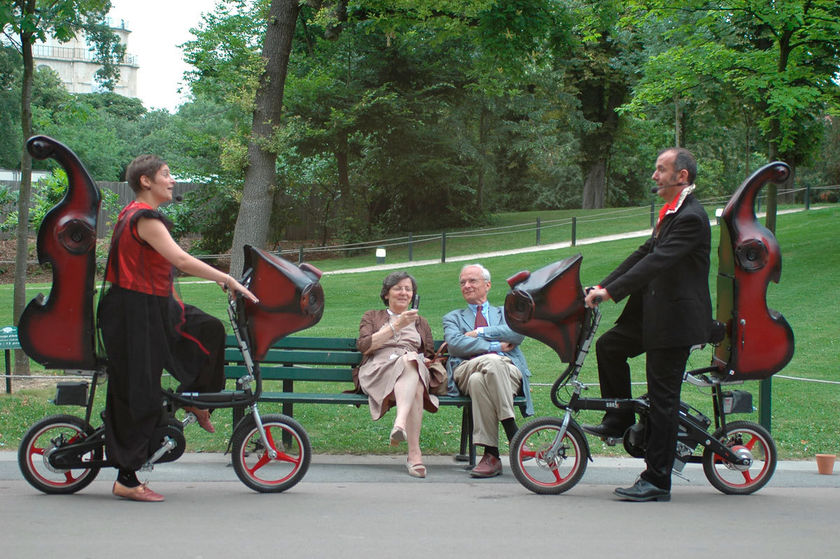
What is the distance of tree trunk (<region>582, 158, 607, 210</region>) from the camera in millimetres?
40844

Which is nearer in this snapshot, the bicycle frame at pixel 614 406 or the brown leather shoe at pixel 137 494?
the brown leather shoe at pixel 137 494

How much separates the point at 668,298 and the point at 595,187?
36.4 m

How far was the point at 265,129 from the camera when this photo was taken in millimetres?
12430

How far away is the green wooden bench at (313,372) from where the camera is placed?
21.1ft

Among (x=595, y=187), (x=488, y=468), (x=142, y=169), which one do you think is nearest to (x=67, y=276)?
(x=142, y=169)

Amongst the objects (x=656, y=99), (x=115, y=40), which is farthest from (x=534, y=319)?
(x=115, y=40)

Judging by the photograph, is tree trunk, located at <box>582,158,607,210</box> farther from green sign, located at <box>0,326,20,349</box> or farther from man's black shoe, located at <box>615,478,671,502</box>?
man's black shoe, located at <box>615,478,671,502</box>

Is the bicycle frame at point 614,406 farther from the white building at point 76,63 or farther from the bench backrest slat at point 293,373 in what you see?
the white building at point 76,63

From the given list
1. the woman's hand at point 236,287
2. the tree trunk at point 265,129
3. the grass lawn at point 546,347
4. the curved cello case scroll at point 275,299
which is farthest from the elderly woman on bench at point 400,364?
the tree trunk at point 265,129

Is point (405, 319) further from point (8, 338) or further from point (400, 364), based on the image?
point (8, 338)

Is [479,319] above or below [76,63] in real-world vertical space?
below

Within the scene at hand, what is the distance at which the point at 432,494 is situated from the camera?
5.66 metres

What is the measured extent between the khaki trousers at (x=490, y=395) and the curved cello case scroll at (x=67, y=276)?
7.87 ft

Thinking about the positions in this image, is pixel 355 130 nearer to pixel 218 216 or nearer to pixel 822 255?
pixel 218 216
